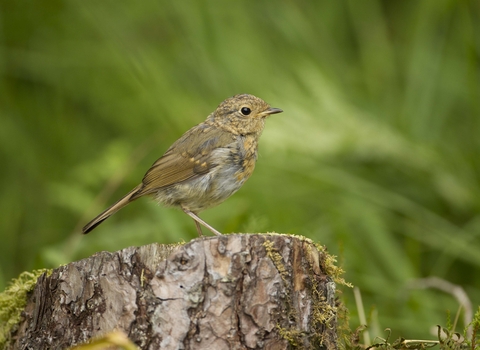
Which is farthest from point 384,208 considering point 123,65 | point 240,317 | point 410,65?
point 240,317

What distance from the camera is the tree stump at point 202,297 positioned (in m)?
2.77

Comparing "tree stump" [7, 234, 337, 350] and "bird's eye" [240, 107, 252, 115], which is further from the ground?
"bird's eye" [240, 107, 252, 115]

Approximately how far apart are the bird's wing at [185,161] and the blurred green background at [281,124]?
272 mm

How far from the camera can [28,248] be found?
22.4 feet

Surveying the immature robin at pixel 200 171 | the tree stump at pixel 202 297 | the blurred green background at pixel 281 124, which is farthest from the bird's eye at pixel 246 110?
the tree stump at pixel 202 297

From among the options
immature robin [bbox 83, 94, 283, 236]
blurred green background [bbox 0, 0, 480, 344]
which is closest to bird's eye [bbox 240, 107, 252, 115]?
immature robin [bbox 83, 94, 283, 236]

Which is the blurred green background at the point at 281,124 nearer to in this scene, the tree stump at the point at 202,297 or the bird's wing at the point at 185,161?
the bird's wing at the point at 185,161

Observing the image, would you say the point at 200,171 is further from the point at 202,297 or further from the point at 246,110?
the point at 202,297

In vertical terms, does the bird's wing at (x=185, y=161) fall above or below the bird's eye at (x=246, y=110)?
below

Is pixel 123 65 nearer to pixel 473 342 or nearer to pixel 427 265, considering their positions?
pixel 427 265

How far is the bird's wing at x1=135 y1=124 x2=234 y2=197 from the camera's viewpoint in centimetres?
448

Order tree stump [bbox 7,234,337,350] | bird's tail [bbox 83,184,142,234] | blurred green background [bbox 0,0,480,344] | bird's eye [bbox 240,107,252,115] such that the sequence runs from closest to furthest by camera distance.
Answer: tree stump [bbox 7,234,337,350], bird's tail [bbox 83,184,142,234], bird's eye [bbox 240,107,252,115], blurred green background [bbox 0,0,480,344]

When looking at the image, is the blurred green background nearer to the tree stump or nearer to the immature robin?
the immature robin

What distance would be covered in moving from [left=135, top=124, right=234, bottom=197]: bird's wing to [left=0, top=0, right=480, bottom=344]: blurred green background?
272 mm
